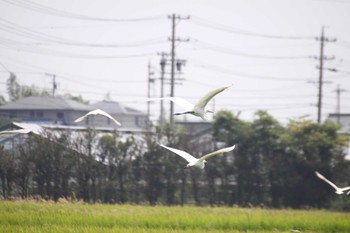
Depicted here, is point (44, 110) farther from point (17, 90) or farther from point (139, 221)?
point (139, 221)

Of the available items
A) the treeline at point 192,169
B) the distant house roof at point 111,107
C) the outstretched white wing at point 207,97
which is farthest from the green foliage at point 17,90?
the outstretched white wing at point 207,97

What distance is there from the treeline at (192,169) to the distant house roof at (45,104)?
93.4 ft

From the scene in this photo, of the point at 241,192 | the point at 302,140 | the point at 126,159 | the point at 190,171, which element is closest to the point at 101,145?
the point at 126,159

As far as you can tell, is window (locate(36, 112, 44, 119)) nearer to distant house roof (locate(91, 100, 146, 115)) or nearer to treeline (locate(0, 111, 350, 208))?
distant house roof (locate(91, 100, 146, 115))

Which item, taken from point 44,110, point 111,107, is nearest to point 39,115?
point 44,110

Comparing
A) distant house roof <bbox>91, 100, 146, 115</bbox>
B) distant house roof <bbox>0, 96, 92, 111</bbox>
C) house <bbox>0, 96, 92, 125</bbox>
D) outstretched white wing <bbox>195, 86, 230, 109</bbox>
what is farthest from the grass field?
distant house roof <bbox>91, 100, 146, 115</bbox>

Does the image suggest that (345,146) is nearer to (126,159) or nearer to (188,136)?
(188,136)

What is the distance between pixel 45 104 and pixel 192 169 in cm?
3261

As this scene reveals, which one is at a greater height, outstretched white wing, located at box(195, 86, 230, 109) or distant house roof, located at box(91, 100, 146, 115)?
distant house roof, located at box(91, 100, 146, 115)

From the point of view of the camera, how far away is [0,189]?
3384 centimetres

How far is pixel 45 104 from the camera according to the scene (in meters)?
66.4

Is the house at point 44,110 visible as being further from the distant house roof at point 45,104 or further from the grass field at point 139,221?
the grass field at point 139,221

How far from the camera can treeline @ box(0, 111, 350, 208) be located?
109 feet

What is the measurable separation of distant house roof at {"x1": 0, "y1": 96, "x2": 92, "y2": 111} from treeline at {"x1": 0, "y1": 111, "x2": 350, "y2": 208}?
2846cm
